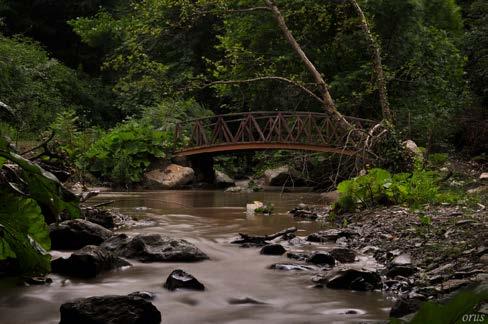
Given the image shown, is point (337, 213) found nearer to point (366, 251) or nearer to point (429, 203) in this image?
point (429, 203)

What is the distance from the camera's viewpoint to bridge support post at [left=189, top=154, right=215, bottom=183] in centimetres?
1859

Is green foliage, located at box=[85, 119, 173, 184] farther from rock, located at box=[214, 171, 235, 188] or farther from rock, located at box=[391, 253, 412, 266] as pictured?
rock, located at box=[391, 253, 412, 266]

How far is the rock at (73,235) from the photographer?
520 centimetres

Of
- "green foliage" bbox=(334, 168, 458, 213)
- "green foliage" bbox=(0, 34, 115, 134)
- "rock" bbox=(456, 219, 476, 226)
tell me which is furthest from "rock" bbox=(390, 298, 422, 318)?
"green foliage" bbox=(0, 34, 115, 134)

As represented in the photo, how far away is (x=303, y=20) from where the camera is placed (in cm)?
1677

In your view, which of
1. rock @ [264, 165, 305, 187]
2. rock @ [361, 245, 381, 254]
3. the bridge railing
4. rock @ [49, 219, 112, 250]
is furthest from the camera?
rock @ [264, 165, 305, 187]

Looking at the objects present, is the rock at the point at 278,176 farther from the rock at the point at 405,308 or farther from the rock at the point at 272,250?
the rock at the point at 405,308

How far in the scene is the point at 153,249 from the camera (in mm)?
5160

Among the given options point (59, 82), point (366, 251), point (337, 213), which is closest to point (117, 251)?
point (366, 251)

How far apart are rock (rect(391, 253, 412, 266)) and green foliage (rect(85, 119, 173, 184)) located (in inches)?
494

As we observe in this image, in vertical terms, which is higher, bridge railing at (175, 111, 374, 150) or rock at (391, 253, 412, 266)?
bridge railing at (175, 111, 374, 150)

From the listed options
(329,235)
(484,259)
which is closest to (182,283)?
(484,259)

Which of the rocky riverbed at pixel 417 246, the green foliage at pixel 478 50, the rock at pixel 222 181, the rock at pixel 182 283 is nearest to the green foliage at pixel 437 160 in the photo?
the rocky riverbed at pixel 417 246

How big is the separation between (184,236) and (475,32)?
1565 cm
